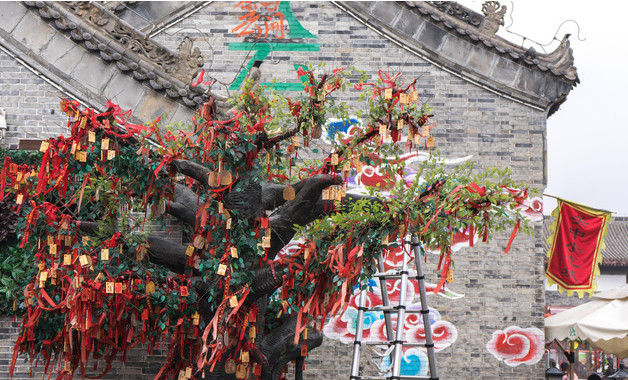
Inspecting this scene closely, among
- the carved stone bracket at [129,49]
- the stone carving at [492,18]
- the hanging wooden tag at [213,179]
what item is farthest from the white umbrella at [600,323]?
the hanging wooden tag at [213,179]

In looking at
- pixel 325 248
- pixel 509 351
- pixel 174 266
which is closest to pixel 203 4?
pixel 174 266

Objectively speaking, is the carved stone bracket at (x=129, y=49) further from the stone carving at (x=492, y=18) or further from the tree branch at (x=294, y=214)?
the stone carving at (x=492, y=18)

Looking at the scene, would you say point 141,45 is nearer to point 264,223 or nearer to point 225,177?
point 225,177

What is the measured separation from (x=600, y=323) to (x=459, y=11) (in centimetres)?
439

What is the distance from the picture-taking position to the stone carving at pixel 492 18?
10.5 m

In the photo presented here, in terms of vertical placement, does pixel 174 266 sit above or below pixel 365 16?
below

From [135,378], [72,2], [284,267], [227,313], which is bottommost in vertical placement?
[135,378]

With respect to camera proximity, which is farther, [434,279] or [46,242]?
[434,279]

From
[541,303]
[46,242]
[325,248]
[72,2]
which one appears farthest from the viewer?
[541,303]

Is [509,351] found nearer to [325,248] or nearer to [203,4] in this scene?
[325,248]

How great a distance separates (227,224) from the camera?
691 cm

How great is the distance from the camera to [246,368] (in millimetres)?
7168

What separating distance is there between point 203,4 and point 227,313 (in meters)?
5.24

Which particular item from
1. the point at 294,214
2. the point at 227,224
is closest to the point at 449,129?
the point at 294,214
